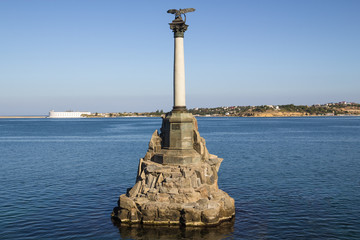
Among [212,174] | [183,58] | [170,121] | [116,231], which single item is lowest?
[116,231]

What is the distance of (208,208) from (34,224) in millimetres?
7636

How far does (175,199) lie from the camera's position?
16.5 meters

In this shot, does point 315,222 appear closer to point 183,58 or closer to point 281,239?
point 281,239

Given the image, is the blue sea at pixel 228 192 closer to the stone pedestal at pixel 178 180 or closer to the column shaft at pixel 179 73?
A: the stone pedestal at pixel 178 180

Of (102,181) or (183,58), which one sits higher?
(183,58)

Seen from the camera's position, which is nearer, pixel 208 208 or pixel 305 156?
pixel 208 208

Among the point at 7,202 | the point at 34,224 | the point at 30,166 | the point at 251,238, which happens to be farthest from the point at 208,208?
the point at 30,166

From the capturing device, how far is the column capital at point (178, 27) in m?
18.9

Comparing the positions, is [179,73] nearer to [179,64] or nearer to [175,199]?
[179,64]

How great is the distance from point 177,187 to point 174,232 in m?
2.29

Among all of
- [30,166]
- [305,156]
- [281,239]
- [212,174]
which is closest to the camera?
[281,239]

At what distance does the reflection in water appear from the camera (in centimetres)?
1480

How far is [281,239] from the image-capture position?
1441 centimetres

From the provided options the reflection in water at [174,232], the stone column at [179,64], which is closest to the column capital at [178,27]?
the stone column at [179,64]
